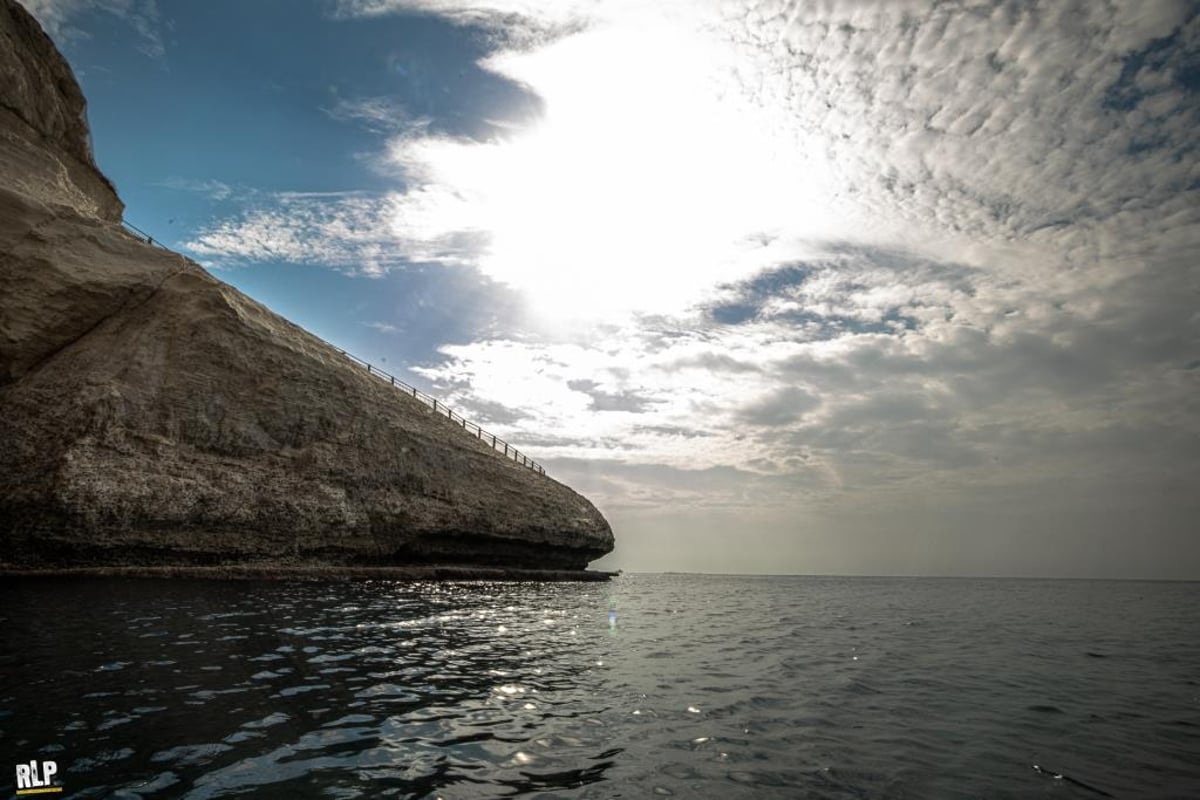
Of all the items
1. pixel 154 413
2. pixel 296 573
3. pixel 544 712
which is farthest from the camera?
pixel 296 573

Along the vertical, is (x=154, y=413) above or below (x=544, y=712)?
above

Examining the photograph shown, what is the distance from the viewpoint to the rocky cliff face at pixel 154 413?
2591cm

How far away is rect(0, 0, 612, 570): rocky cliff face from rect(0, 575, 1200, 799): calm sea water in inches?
382

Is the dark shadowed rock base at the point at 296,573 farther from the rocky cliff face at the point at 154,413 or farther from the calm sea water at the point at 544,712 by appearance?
the calm sea water at the point at 544,712

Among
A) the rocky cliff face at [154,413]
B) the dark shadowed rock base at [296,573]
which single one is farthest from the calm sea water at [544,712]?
the rocky cliff face at [154,413]

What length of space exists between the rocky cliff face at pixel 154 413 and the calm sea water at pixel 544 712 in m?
9.71

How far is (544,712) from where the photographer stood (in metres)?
8.78

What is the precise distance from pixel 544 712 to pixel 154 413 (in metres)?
31.0

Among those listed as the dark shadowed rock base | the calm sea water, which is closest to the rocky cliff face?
the dark shadowed rock base

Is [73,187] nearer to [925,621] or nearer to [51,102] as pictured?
[51,102]

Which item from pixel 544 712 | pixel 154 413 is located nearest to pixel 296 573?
pixel 154 413

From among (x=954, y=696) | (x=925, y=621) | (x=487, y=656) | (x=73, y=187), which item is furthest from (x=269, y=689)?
(x=73, y=187)

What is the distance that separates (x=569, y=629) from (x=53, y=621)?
43.6ft

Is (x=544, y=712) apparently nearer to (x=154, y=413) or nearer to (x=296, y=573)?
(x=296, y=573)
